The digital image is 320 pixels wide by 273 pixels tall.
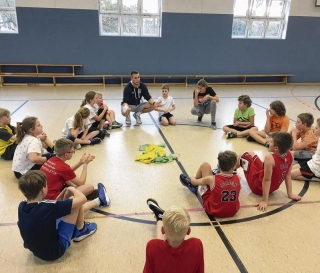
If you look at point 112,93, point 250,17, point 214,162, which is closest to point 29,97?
point 112,93

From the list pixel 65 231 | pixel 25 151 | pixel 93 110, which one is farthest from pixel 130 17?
pixel 65 231

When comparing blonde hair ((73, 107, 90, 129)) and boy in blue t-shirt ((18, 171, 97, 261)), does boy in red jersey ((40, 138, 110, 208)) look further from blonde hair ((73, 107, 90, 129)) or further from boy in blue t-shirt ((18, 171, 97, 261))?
blonde hair ((73, 107, 90, 129))

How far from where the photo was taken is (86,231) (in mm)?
2314

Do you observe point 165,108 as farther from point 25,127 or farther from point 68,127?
point 25,127

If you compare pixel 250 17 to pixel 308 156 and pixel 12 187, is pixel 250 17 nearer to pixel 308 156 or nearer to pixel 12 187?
pixel 308 156

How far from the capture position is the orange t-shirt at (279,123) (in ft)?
14.7

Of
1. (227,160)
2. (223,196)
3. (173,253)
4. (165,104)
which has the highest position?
(227,160)

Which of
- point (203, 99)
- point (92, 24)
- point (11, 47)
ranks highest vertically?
point (92, 24)

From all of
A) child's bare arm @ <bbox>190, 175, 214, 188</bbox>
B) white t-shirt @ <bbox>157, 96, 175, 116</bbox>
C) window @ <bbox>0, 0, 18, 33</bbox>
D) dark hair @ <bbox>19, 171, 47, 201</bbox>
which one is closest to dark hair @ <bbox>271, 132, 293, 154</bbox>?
child's bare arm @ <bbox>190, 175, 214, 188</bbox>

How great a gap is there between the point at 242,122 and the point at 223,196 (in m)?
2.72

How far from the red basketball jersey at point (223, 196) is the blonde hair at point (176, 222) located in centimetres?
113

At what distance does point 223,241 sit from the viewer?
2305mm

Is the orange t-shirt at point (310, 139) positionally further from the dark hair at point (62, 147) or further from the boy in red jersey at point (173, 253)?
the dark hair at point (62, 147)

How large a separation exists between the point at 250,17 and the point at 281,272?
10.6 metres
